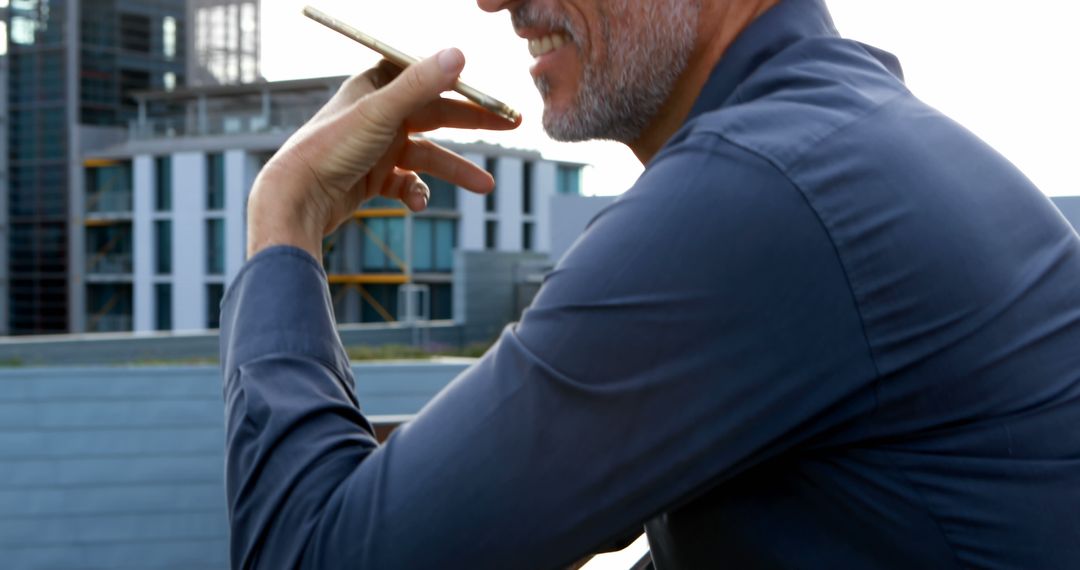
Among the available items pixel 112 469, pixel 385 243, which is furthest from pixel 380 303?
pixel 112 469

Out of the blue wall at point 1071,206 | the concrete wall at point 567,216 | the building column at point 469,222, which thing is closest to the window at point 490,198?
the building column at point 469,222

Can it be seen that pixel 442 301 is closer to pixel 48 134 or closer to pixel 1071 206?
pixel 48 134

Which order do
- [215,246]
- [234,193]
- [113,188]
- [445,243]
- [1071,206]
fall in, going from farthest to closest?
[113,188], [445,243], [215,246], [234,193], [1071,206]

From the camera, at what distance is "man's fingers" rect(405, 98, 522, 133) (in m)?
0.91

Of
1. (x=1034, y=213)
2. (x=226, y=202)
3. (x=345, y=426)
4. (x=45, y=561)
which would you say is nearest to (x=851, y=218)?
(x=1034, y=213)

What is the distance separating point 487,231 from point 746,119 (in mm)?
24988

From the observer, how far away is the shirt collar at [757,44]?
29.0 inches

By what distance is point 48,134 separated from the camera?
2612 centimetres

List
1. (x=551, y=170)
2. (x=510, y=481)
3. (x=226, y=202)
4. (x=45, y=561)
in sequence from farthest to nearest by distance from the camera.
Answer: (x=551, y=170) < (x=226, y=202) < (x=45, y=561) < (x=510, y=481)

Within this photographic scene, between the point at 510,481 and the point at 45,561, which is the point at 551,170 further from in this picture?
the point at 510,481

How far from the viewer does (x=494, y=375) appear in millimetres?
578

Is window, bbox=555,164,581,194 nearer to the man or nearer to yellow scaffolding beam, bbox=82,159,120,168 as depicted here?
yellow scaffolding beam, bbox=82,159,120,168

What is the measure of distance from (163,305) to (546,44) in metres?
25.9

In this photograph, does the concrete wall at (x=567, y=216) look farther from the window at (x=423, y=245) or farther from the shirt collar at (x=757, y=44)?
the window at (x=423, y=245)
